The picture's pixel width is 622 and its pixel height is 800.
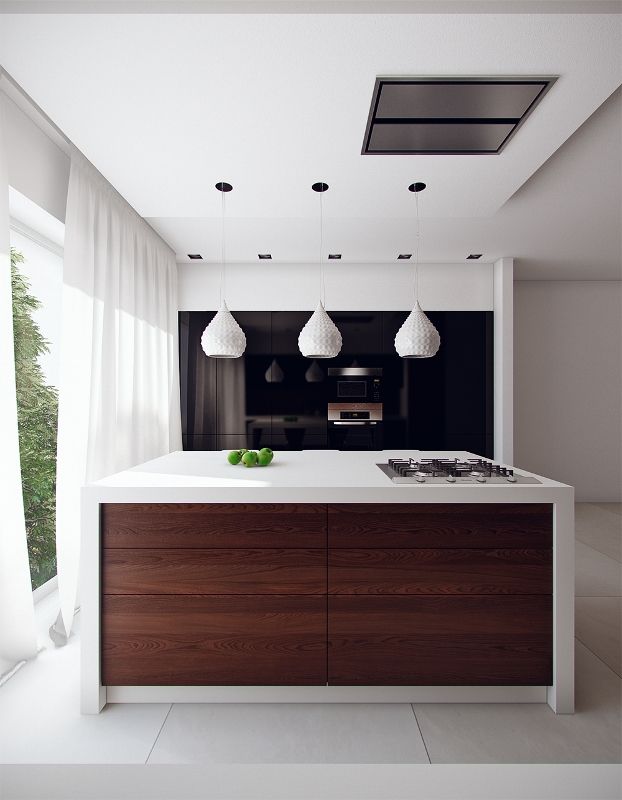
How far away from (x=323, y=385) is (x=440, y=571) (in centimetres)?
320

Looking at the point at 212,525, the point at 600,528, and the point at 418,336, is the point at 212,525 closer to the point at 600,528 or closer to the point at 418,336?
the point at 418,336

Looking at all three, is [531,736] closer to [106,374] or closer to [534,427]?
[106,374]

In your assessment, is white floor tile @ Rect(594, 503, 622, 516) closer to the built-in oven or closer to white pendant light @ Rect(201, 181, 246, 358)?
the built-in oven

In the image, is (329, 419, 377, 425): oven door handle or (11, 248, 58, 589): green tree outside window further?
(329, 419, 377, 425): oven door handle

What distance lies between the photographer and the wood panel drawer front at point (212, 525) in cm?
200

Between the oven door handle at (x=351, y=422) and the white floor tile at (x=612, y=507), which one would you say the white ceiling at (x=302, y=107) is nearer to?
the oven door handle at (x=351, y=422)

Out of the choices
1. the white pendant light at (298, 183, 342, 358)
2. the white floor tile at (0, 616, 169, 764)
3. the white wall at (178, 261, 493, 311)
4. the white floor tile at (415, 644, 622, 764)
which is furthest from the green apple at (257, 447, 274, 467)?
the white wall at (178, 261, 493, 311)

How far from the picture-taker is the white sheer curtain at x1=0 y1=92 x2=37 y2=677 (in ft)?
6.98

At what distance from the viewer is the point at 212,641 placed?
6.55 ft

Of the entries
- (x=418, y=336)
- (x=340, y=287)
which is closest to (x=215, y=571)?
(x=418, y=336)

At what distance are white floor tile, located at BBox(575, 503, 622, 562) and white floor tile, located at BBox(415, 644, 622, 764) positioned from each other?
86.7 inches

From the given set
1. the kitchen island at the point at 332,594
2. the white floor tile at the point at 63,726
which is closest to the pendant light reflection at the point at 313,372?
the kitchen island at the point at 332,594

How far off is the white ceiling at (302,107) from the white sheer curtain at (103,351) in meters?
0.32

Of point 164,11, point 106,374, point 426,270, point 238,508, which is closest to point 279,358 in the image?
point 426,270
